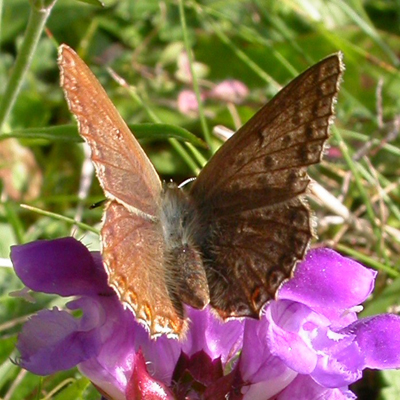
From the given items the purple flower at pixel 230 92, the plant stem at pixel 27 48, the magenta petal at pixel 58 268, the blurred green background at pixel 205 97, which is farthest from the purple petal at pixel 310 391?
the purple flower at pixel 230 92

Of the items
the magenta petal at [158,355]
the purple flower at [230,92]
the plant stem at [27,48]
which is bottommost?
the purple flower at [230,92]

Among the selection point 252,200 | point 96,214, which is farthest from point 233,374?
point 96,214

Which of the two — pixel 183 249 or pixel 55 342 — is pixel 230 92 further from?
pixel 55 342

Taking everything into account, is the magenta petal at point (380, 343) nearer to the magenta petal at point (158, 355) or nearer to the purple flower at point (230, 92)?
the magenta petal at point (158, 355)

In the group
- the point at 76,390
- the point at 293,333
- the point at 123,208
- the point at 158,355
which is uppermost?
the point at 123,208

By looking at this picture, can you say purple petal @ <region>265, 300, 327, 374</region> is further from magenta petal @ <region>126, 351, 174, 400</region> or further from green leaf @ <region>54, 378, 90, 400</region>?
green leaf @ <region>54, 378, 90, 400</region>

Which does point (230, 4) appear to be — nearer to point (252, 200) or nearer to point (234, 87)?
point (234, 87)

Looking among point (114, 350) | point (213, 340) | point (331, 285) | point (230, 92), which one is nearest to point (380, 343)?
point (331, 285)
